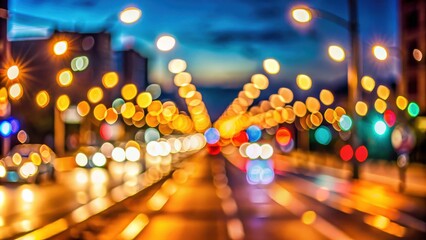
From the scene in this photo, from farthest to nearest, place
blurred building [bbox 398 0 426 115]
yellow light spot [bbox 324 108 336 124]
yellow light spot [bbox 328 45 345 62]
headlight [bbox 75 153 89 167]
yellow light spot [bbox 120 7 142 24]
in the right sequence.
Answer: yellow light spot [bbox 324 108 336 124]
blurred building [bbox 398 0 426 115]
headlight [bbox 75 153 89 167]
yellow light spot [bbox 328 45 345 62]
yellow light spot [bbox 120 7 142 24]

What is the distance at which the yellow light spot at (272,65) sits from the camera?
168ft

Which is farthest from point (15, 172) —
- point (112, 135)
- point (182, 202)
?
point (112, 135)

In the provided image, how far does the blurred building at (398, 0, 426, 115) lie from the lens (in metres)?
87.1

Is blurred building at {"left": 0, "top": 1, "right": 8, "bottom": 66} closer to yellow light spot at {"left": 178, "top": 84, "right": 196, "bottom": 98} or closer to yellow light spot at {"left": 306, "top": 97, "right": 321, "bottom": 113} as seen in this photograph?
yellow light spot at {"left": 306, "top": 97, "right": 321, "bottom": 113}

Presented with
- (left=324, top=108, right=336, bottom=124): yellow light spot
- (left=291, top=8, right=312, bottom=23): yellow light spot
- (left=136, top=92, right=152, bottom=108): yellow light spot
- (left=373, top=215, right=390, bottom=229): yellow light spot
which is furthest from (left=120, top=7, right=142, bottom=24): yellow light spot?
(left=324, top=108, right=336, bottom=124): yellow light spot

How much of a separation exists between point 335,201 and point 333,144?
5980 cm

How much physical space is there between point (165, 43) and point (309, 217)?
11.2 metres

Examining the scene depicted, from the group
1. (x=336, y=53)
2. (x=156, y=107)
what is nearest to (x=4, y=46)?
(x=336, y=53)

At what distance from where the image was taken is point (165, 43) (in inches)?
1264

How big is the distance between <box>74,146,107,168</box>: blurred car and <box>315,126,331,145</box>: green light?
45.8m

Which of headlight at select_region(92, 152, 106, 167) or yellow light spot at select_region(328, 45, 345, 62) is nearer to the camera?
yellow light spot at select_region(328, 45, 345, 62)

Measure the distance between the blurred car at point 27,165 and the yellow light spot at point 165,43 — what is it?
8599mm

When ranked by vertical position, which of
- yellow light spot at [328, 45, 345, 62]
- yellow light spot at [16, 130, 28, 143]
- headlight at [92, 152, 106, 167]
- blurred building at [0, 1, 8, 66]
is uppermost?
blurred building at [0, 1, 8, 66]

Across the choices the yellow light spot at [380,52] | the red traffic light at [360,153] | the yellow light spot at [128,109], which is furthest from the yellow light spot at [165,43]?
the yellow light spot at [128,109]
